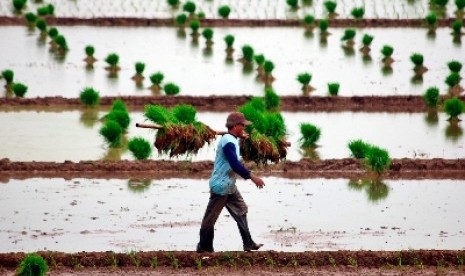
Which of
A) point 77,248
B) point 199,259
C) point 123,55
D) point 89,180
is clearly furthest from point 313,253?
point 123,55

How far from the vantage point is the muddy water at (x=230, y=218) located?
945 cm

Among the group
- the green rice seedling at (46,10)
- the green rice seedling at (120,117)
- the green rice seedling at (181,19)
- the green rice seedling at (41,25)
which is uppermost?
the green rice seedling at (46,10)

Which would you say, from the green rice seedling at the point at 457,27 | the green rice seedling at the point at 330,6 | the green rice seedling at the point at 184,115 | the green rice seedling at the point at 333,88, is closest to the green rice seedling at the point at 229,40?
the green rice seedling at the point at 330,6

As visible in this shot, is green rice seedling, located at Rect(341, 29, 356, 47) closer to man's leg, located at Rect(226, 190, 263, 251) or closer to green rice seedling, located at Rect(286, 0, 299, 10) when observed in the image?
green rice seedling, located at Rect(286, 0, 299, 10)

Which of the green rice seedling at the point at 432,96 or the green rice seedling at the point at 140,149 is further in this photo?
the green rice seedling at the point at 432,96

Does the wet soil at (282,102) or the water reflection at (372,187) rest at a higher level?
the wet soil at (282,102)

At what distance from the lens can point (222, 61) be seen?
19.1 meters

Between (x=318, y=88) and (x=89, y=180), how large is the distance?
592 cm

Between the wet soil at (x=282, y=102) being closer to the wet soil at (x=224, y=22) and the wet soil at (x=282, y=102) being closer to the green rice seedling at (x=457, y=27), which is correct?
the green rice seedling at (x=457, y=27)

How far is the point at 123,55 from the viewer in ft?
63.6

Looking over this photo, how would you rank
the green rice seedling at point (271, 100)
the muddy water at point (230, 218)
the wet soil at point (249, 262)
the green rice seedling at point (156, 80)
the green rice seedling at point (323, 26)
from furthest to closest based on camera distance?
the green rice seedling at point (323, 26) → the green rice seedling at point (156, 80) → the green rice seedling at point (271, 100) → the muddy water at point (230, 218) → the wet soil at point (249, 262)

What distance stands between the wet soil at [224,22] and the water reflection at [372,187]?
10430 millimetres

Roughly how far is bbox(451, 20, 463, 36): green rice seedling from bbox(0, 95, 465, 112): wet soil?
16.6 feet

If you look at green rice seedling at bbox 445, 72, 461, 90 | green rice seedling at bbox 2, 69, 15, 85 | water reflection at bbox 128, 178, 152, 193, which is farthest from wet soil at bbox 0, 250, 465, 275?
green rice seedling at bbox 2, 69, 15, 85
